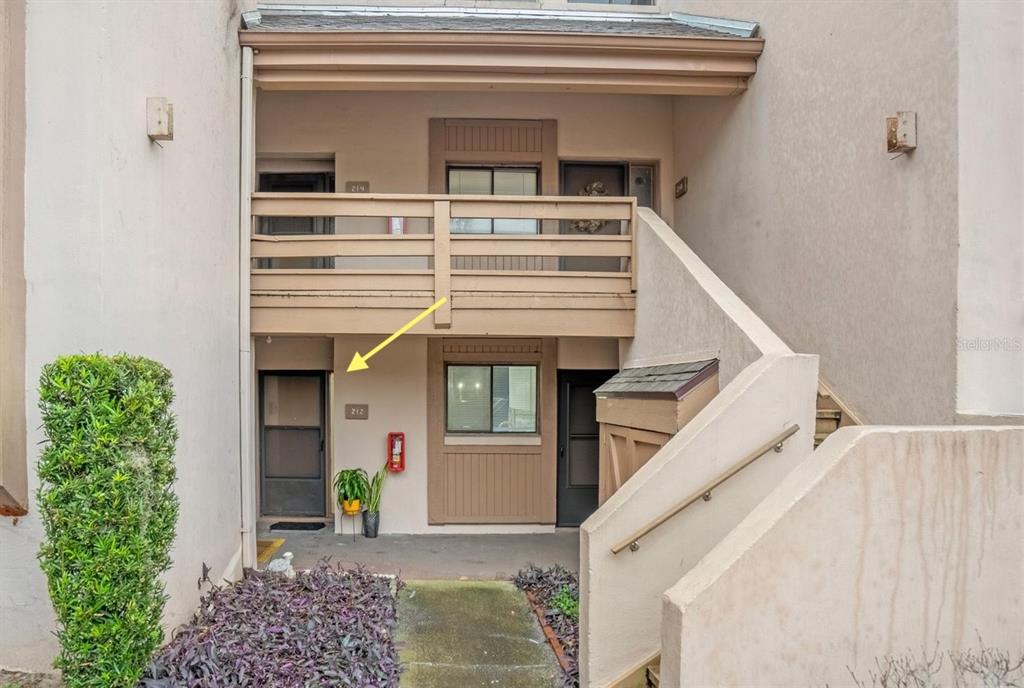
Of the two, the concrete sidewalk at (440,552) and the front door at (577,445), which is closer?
the concrete sidewalk at (440,552)

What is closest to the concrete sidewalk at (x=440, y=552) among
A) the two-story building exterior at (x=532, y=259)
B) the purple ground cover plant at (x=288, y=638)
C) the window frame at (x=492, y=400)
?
the two-story building exterior at (x=532, y=259)

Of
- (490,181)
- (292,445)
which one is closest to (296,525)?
(292,445)

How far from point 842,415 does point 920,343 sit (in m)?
0.93

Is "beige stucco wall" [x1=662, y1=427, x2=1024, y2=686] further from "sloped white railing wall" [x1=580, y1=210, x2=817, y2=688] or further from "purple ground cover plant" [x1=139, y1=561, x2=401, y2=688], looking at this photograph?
"purple ground cover plant" [x1=139, y1=561, x2=401, y2=688]

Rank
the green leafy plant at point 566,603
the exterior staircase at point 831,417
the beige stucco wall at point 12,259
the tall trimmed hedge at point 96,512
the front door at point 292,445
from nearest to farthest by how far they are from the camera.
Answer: the tall trimmed hedge at point 96,512 < the beige stucco wall at point 12,259 < the exterior staircase at point 831,417 < the green leafy plant at point 566,603 < the front door at point 292,445

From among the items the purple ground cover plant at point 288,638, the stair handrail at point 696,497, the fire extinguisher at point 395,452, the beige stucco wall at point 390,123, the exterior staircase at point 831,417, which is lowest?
the purple ground cover plant at point 288,638

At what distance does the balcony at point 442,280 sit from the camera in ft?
21.2

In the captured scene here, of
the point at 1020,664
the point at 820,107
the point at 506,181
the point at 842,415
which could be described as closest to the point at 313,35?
the point at 506,181

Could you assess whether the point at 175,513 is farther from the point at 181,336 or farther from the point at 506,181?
the point at 506,181

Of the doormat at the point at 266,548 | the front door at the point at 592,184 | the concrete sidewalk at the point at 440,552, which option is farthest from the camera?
the front door at the point at 592,184

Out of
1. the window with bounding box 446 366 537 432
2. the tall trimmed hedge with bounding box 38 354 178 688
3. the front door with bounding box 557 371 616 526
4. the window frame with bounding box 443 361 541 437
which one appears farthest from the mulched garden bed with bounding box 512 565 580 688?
the tall trimmed hedge with bounding box 38 354 178 688

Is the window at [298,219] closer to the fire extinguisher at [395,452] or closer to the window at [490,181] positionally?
the window at [490,181]

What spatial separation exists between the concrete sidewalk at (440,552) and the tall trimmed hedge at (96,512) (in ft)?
11.3

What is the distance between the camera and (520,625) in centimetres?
554
